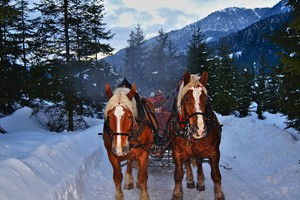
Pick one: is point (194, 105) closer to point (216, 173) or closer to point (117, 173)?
point (216, 173)

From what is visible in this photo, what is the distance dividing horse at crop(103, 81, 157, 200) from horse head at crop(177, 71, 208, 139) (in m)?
0.94

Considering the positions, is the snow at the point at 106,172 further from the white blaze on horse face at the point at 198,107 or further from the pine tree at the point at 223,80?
the pine tree at the point at 223,80

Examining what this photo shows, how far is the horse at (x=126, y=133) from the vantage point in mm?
4598

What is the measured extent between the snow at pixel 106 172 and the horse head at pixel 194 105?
219 centimetres

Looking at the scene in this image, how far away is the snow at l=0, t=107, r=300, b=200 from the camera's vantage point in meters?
4.82

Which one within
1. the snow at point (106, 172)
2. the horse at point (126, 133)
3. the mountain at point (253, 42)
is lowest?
the snow at point (106, 172)

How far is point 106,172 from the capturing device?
8.57m

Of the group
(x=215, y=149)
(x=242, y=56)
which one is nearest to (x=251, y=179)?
(x=215, y=149)

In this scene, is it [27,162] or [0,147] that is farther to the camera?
[0,147]

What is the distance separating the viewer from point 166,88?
1660 inches

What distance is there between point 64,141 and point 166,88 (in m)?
33.9

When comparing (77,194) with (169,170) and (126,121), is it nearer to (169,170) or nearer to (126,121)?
(126,121)

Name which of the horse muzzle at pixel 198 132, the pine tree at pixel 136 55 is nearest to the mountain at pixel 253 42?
the pine tree at pixel 136 55

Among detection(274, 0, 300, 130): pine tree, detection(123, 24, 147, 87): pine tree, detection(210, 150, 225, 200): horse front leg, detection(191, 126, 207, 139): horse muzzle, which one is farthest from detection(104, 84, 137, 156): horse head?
detection(123, 24, 147, 87): pine tree
